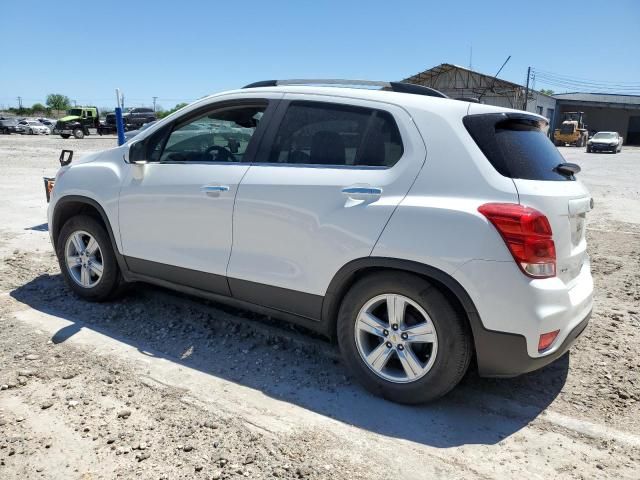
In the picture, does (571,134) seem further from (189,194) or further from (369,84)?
(189,194)

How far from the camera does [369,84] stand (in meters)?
3.42

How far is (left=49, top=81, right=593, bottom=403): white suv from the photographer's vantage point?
262 centimetres

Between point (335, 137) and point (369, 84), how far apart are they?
1.76ft

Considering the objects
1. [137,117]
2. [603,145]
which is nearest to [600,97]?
[603,145]

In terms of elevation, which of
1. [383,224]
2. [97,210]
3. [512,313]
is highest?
[383,224]

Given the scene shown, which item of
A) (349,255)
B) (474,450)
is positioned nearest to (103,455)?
(349,255)

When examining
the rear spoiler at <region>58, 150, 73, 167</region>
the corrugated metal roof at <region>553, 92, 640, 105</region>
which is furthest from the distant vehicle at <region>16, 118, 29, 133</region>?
the corrugated metal roof at <region>553, 92, 640, 105</region>

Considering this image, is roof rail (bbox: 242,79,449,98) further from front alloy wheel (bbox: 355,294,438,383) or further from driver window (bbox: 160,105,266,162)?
front alloy wheel (bbox: 355,294,438,383)

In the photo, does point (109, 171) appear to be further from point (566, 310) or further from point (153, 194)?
point (566, 310)

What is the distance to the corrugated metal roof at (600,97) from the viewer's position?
5606cm

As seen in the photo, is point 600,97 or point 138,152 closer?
point 138,152

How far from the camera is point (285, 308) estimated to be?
3.32 metres

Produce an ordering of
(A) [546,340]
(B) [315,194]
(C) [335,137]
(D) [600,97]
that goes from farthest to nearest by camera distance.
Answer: (D) [600,97]
(C) [335,137]
(B) [315,194]
(A) [546,340]

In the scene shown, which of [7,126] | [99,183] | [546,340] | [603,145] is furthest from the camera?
[7,126]
